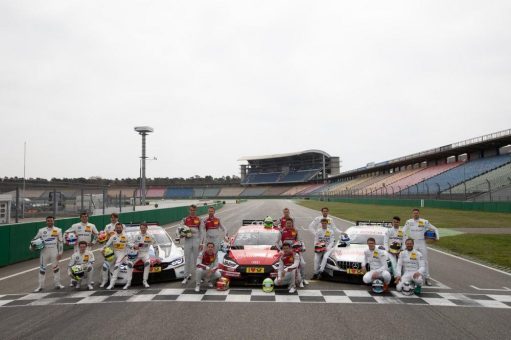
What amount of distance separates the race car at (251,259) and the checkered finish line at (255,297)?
40cm

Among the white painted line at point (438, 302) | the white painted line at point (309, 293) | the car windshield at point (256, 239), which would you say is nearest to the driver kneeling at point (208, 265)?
the car windshield at point (256, 239)

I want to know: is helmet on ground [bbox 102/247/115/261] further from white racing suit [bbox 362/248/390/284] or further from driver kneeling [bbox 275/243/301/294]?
white racing suit [bbox 362/248/390/284]

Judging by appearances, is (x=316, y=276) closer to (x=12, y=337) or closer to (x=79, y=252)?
(x=79, y=252)

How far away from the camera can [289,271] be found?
8648 mm

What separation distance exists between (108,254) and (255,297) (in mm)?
3571

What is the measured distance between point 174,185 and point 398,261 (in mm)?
145439

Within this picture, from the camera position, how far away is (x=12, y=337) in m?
5.76

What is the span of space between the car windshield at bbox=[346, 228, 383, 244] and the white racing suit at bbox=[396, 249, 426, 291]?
5.11ft

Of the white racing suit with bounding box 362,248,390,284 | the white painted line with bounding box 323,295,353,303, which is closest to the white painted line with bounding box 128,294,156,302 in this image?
the white painted line with bounding box 323,295,353,303

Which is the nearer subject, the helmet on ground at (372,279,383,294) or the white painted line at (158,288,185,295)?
the helmet on ground at (372,279,383,294)

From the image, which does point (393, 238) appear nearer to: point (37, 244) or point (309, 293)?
point (309, 293)

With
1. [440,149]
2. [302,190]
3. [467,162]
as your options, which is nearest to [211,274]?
[467,162]

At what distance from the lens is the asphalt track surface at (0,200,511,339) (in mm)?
5855

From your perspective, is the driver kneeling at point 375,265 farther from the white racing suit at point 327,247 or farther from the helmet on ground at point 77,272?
the helmet on ground at point 77,272
